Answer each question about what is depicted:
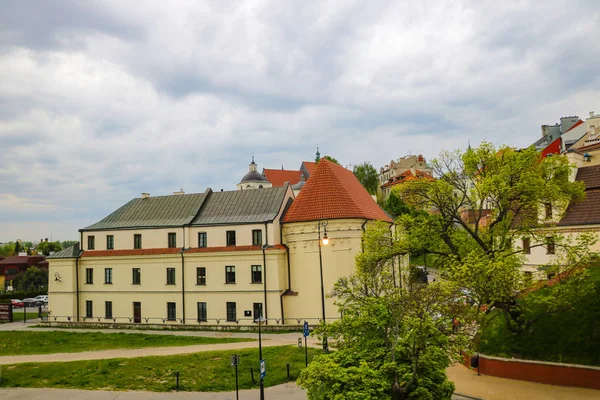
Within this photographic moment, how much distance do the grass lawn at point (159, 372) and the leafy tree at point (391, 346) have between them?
309 inches

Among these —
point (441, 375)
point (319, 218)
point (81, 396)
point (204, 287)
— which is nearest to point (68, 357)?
point (81, 396)

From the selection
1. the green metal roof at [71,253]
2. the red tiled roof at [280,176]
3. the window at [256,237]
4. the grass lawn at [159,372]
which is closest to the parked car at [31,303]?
the green metal roof at [71,253]

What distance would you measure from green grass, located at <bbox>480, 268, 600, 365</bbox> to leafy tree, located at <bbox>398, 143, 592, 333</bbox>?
84 centimetres

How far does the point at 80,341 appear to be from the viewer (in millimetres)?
31875

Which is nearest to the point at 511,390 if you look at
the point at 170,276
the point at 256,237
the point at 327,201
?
the point at 327,201

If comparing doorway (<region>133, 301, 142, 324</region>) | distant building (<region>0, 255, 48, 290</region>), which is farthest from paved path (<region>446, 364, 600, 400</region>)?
distant building (<region>0, 255, 48, 290</region>)

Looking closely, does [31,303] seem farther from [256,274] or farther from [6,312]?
[256,274]

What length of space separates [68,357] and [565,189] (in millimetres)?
27365

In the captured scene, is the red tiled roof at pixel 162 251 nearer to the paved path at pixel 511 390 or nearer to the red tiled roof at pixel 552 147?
the paved path at pixel 511 390

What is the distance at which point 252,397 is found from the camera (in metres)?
19.9

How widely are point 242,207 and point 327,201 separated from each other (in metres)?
7.51

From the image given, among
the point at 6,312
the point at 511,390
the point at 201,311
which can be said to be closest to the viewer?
Answer: the point at 511,390

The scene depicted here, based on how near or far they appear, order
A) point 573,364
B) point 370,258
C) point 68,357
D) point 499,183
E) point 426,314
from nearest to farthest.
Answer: point 426,314, point 573,364, point 499,183, point 370,258, point 68,357

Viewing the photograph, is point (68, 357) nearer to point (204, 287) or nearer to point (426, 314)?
point (204, 287)
